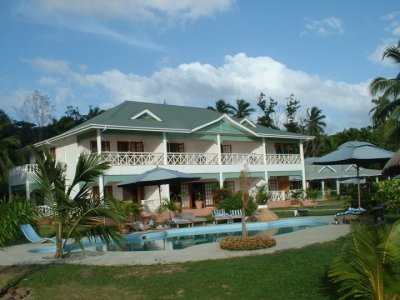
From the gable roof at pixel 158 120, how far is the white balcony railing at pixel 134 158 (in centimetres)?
158

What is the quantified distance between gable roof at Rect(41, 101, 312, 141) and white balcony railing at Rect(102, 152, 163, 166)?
1.58m

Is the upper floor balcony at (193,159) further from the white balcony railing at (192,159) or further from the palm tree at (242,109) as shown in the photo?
the palm tree at (242,109)

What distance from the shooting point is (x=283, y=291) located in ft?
24.5

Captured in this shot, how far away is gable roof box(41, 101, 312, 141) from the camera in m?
28.2

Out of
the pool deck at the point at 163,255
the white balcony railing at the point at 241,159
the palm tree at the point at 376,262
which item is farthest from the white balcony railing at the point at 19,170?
the palm tree at the point at 376,262

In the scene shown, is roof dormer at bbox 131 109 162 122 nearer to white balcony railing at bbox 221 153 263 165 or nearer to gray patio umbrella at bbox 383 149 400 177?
white balcony railing at bbox 221 153 263 165

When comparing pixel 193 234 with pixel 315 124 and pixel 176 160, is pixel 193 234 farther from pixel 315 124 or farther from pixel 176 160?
pixel 315 124

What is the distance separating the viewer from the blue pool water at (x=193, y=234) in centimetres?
1612

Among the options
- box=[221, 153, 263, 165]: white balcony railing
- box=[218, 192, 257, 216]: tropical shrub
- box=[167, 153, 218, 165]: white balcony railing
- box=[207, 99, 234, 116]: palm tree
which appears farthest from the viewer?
box=[207, 99, 234, 116]: palm tree

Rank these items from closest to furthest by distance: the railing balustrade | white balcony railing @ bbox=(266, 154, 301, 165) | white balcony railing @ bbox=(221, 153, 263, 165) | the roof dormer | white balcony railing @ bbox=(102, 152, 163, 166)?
white balcony railing @ bbox=(102, 152, 163, 166), the railing balustrade, the roof dormer, white balcony railing @ bbox=(221, 153, 263, 165), white balcony railing @ bbox=(266, 154, 301, 165)

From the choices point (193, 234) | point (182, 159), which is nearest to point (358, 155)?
point (193, 234)

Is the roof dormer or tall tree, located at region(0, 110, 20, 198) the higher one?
the roof dormer

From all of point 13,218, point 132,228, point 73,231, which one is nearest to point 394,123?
point 132,228

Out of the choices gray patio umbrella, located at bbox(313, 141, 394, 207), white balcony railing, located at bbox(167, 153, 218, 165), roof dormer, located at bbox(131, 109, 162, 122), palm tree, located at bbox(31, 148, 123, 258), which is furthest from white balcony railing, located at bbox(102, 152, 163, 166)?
palm tree, located at bbox(31, 148, 123, 258)
